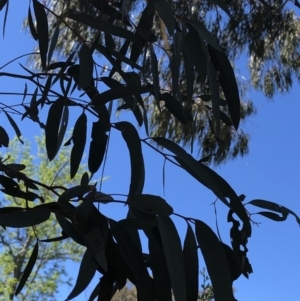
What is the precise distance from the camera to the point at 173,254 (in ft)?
2.35

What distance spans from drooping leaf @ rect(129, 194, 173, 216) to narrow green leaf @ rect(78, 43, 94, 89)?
0.65 feet

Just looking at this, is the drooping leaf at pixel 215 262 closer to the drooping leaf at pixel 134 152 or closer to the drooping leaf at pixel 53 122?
the drooping leaf at pixel 134 152

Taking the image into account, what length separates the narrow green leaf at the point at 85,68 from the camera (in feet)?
2.79

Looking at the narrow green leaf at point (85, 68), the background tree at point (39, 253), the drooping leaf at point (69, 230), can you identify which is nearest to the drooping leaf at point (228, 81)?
the narrow green leaf at point (85, 68)

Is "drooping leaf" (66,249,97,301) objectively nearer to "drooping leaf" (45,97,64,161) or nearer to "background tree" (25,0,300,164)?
"drooping leaf" (45,97,64,161)

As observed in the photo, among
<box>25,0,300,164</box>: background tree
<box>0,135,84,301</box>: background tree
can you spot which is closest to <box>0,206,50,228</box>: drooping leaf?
<box>25,0,300,164</box>: background tree

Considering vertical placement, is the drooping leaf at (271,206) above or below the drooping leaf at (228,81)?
below

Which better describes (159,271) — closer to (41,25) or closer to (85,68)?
(85,68)

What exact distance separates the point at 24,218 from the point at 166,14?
308 mm

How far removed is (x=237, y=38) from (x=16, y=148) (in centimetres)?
326

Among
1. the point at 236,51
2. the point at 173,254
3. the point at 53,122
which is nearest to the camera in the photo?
the point at 173,254

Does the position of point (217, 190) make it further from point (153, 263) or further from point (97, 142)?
point (97, 142)

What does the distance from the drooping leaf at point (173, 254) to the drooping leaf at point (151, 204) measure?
3cm

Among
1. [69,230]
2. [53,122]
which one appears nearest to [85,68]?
[53,122]
